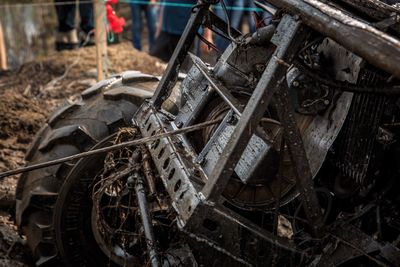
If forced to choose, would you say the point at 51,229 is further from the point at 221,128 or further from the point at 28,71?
the point at 28,71

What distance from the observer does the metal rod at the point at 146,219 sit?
2561mm

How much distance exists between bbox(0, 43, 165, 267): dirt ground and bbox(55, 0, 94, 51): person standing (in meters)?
0.42

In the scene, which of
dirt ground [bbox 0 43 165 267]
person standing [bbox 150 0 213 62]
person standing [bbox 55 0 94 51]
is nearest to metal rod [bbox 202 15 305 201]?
dirt ground [bbox 0 43 165 267]

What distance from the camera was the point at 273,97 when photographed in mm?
2217

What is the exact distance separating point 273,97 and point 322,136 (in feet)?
1.81

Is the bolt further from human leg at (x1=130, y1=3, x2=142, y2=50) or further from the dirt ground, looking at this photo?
human leg at (x1=130, y1=3, x2=142, y2=50)

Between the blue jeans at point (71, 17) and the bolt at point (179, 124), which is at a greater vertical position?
the bolt at point (179, 124)

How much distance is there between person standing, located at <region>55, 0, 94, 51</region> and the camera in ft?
25.3

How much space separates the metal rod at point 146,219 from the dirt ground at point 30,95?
41.9 inches

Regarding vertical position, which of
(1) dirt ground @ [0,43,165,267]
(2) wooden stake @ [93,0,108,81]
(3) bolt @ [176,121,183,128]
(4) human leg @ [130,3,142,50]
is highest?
(3) bolt @ [176,121,183,128]

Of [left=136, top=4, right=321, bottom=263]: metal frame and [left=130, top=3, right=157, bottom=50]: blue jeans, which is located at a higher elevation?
[left=136, top=4, right=321, bottom=263]: metal frame

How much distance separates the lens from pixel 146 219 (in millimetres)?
2695

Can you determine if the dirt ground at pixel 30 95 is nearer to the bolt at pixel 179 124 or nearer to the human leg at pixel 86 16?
the human leg at pixel 86 16

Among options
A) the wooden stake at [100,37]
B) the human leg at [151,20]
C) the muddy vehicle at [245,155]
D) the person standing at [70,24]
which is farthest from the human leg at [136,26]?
the muddy vehicle at [245,155]
